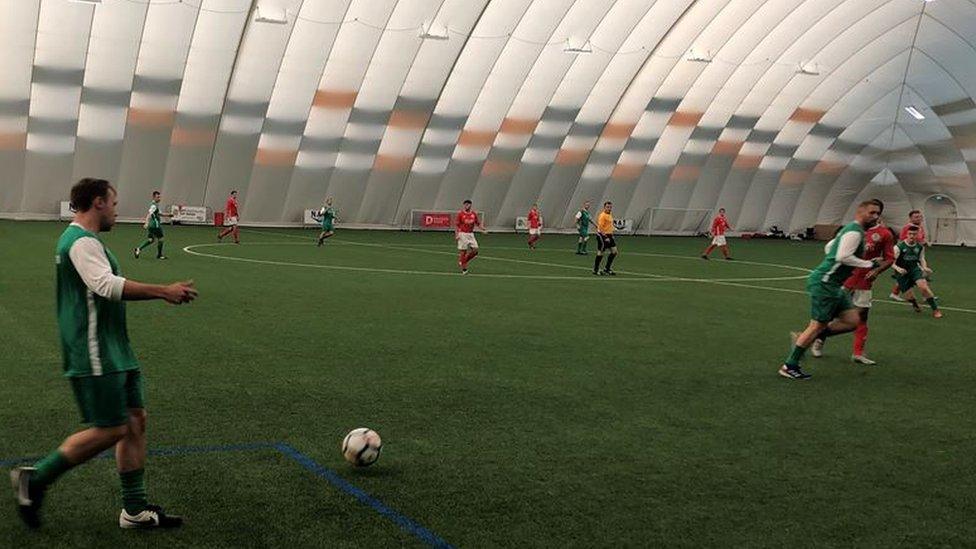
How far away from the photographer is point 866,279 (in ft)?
44.8

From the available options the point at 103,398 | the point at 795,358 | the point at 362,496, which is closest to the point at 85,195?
the point at 103,398

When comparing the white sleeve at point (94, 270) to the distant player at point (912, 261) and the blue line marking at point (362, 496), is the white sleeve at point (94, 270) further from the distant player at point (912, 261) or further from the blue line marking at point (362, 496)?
the distant player at point (912, 261)

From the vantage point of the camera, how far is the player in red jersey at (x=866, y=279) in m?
13.2

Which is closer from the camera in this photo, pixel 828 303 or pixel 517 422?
pixel 517 422

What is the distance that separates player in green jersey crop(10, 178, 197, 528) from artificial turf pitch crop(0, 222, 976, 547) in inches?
8.7

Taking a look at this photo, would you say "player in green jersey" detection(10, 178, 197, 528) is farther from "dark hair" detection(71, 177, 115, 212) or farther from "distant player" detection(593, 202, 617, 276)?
"distant player" detection(593, 202, 617, 276)

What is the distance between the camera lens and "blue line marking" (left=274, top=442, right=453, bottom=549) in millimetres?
5914

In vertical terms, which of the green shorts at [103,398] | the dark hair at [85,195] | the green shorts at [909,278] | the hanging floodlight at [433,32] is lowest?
the green shorts at [103,398]

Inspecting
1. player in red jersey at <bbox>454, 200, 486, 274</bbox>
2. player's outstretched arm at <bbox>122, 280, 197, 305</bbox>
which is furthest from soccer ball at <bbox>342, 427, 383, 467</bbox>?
player in red jersey at <bbox>454, 200, 486, 274</bbox>

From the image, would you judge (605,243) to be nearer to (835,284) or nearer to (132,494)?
Result: (835,284)

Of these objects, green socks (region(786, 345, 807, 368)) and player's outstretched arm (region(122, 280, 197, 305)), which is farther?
green socks (region(786, 345, 807, 368))

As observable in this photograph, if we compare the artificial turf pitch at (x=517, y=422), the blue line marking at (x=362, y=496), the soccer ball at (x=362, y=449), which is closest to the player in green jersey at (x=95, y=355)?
the artificial turf pitch at (x=517, y=422)

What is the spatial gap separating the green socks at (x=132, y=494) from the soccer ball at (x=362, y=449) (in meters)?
1.72

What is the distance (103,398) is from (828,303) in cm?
911
